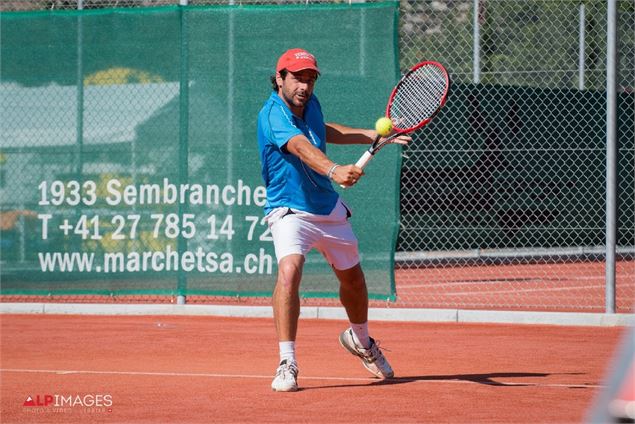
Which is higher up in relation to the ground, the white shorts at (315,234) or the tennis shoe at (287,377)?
the white shorts at (315,234)

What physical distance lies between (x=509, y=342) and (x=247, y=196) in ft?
9.48

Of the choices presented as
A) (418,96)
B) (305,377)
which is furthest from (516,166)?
(305,377)

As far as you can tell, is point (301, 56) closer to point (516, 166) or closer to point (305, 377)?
point (305, 377)

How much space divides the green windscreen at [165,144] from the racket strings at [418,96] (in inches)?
118

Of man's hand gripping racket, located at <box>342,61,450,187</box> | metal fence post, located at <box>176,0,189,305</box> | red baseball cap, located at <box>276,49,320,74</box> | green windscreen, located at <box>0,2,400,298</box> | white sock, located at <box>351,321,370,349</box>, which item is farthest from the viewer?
metal fence post, located at <box>176,0,189,305</box>

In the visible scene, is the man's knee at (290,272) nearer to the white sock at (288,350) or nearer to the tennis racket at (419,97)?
the white sock at (288,350)

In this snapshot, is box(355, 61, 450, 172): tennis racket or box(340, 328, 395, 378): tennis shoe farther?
box(355, 61, 450, 172): tennis racket

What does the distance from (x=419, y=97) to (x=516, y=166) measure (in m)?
9.74

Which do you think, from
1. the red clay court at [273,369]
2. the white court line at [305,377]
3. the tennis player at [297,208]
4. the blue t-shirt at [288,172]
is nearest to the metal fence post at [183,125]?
the red clay court at [273,369]

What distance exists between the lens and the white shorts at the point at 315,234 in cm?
609

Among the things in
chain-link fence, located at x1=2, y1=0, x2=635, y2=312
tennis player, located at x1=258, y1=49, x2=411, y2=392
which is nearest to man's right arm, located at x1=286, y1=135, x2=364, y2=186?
tennis player, located at x1=258, y1=49, x2=411, y2=392

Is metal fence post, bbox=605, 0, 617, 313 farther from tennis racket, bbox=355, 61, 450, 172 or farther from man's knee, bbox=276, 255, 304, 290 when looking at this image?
man's knee, bbox=276, 255, 304, 290

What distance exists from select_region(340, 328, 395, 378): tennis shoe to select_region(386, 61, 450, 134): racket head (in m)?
1.22

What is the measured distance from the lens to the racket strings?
6.60m
